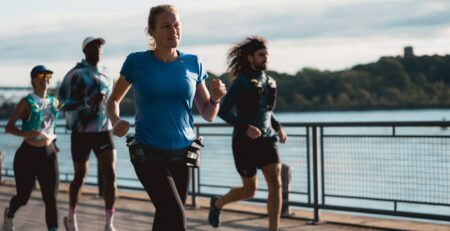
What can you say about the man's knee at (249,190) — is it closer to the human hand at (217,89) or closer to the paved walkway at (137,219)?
the paved walkway at (137,219)

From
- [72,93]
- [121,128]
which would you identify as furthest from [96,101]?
[121,128]

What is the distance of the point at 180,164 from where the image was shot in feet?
16.1

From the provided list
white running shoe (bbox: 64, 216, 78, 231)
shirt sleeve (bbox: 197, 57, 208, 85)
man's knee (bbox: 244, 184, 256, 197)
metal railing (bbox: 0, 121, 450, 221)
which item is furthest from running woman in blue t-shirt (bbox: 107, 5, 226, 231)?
metal railing (bbox: 0, 121, 450, 221)

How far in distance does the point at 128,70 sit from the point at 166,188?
78 cm

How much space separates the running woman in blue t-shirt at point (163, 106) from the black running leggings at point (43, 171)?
248 cm

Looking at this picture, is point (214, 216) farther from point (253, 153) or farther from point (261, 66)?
point (261, 66)

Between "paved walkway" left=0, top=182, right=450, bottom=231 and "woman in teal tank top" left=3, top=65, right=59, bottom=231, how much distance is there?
4.74ft

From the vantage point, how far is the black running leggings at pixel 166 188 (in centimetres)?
462

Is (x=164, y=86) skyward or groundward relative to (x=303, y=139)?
skyward

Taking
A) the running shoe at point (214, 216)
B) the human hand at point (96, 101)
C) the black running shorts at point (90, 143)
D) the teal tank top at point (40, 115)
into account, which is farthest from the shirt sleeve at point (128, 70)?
the running shoe at point (214, 216)

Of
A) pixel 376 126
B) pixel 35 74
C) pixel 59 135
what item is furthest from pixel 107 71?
pixel 59 135

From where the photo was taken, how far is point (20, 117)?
7.55m

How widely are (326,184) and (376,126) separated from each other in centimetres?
129

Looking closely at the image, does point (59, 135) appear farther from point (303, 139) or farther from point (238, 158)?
point (238, 158)
